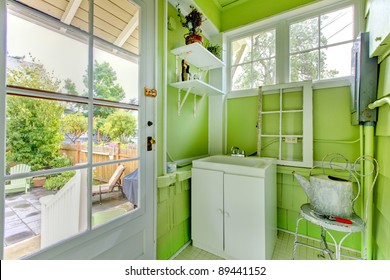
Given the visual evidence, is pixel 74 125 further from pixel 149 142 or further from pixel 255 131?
pixel 255 131

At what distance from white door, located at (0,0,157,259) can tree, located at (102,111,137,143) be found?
0.05m

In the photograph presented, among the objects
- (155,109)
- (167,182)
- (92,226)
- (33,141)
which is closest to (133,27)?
(155,109)

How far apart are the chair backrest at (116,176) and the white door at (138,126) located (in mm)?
43

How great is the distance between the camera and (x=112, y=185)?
1.17 m

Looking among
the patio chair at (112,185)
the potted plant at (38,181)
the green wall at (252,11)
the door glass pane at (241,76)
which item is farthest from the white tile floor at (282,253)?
the green wall at (252,11)

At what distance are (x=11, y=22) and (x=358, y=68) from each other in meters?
2.17

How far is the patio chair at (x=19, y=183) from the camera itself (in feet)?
2.46

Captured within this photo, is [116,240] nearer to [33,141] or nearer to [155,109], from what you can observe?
[33,141]

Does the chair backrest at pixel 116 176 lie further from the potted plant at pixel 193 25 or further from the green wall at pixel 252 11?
the green wall at pixel 252 11

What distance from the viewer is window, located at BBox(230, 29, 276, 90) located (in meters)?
A: 2.17

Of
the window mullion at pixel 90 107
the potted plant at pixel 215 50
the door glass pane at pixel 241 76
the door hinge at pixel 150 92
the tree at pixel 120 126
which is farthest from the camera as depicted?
the door glass pane at pixel 241 76

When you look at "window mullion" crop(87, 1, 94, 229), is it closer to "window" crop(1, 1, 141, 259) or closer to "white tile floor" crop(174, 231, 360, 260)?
"window" crop(1, 1, 141, 259)

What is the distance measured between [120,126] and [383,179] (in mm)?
1868

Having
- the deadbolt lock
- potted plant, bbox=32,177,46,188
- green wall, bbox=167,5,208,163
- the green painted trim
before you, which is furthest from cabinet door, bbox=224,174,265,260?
potted plant, bbox=32,177,46,188
